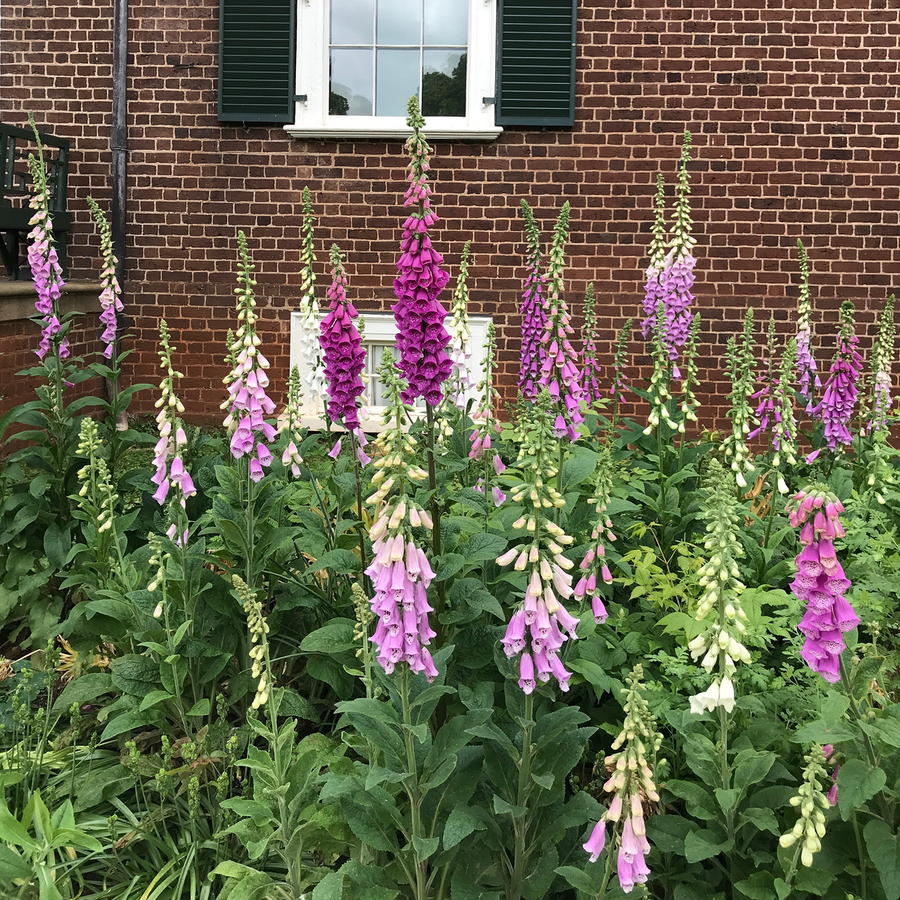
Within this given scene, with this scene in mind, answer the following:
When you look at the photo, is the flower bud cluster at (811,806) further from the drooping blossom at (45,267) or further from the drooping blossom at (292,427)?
the drooping blossom at (45,267)

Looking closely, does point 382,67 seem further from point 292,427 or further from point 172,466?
point 172,466

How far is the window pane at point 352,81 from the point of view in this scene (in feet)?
25.3

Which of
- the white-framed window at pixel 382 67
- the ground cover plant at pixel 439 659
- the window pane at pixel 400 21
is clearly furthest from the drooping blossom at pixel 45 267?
the window pane at pixel 400 21

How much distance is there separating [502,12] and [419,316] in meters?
5.66

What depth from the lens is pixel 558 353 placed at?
138 inches

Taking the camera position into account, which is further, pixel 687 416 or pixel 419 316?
pixel 687 416

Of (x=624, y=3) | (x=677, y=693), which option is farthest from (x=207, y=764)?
(x=624, y=3)

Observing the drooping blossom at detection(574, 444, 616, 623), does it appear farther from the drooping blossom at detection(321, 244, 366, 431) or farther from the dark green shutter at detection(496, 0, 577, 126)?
the dark green shutter at detection(496, 0, 577, 126)

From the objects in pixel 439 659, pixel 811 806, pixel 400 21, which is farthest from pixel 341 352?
pixel 400 21

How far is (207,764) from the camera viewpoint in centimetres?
305

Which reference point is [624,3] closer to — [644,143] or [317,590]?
[644,143]

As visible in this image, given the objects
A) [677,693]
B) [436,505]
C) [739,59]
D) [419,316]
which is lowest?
[677,693]

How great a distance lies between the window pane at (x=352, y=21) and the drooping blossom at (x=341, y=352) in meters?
5.34

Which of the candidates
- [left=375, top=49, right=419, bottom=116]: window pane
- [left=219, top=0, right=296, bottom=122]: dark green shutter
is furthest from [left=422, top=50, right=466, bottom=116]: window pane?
[left=219, top=0, right=296, bottom=122]: dark green shutter
